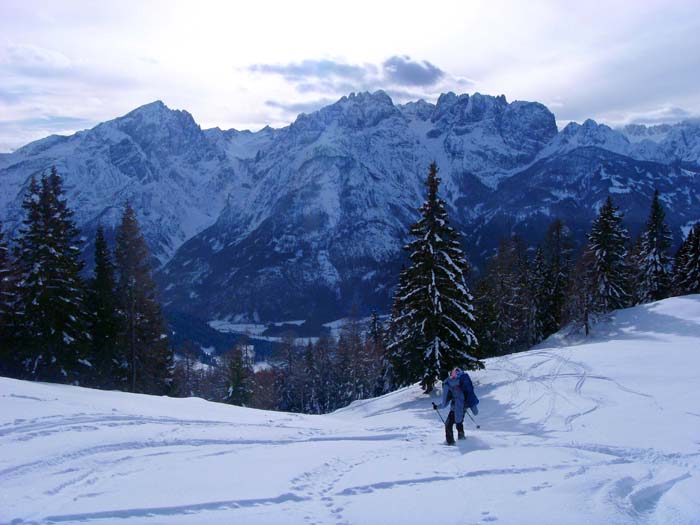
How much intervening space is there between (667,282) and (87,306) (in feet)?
187

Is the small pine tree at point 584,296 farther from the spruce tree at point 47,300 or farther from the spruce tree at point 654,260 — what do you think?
the spruce tree at point 47,300

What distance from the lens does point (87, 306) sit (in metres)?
32.5

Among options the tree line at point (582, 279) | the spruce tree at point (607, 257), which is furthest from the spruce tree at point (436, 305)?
the spruce tree at point (607, 257)

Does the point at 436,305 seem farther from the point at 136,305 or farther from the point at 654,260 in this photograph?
the point at 654,260

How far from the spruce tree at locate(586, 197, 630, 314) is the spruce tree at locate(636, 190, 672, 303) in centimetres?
663

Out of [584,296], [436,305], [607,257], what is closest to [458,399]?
[436,305]

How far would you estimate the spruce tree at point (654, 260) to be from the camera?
175ft

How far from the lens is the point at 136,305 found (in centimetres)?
3362

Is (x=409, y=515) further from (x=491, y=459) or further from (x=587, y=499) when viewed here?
(x=491, y=459)

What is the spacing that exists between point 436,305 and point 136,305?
64.3ft

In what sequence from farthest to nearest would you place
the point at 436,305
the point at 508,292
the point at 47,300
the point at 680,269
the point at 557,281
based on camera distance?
the point at 508,292 → the point at 557,281 → the point at 680,269 → the point at 47,300 → the point at 436,305

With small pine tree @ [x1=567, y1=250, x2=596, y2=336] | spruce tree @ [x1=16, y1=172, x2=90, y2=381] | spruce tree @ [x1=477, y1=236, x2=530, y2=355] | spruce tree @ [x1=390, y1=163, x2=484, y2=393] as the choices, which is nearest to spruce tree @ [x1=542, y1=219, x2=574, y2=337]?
spruce tree @ [x1=477, y1=236, x2=530, y2=355]

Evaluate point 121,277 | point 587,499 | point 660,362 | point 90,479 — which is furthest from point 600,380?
point 121,277

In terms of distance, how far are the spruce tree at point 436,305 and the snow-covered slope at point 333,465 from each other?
7145mm
